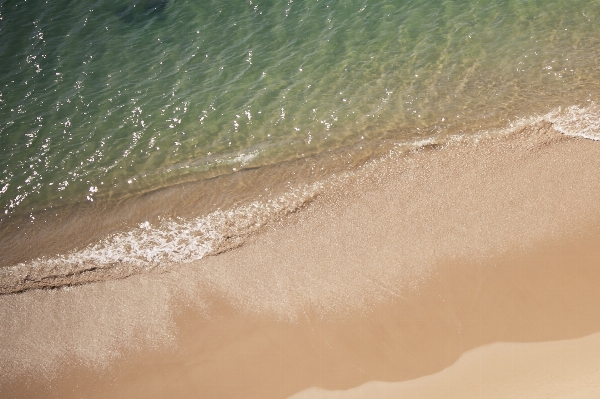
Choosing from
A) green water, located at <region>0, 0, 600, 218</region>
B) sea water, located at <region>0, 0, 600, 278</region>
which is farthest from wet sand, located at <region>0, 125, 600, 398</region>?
green water, located at <region>0, 0, 600, 218</region>

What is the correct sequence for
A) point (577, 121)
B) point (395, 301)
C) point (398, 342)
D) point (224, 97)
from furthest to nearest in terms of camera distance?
point (224, 97) → point (577, 121) → point (395, 301) → point (398, 342)

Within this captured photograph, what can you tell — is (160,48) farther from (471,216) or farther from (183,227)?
(471,216)

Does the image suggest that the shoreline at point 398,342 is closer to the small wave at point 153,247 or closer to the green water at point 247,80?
the small wave at point 153,247

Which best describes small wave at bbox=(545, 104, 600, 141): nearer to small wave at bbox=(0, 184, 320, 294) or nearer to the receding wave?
the receding wave

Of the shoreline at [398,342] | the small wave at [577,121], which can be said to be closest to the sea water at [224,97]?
the small wave at [577,121]

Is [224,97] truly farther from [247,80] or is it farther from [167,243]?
[167,243]

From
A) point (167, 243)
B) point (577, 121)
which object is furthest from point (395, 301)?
point (577, 121)

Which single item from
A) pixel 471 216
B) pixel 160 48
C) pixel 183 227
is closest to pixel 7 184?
pixel 183 227
